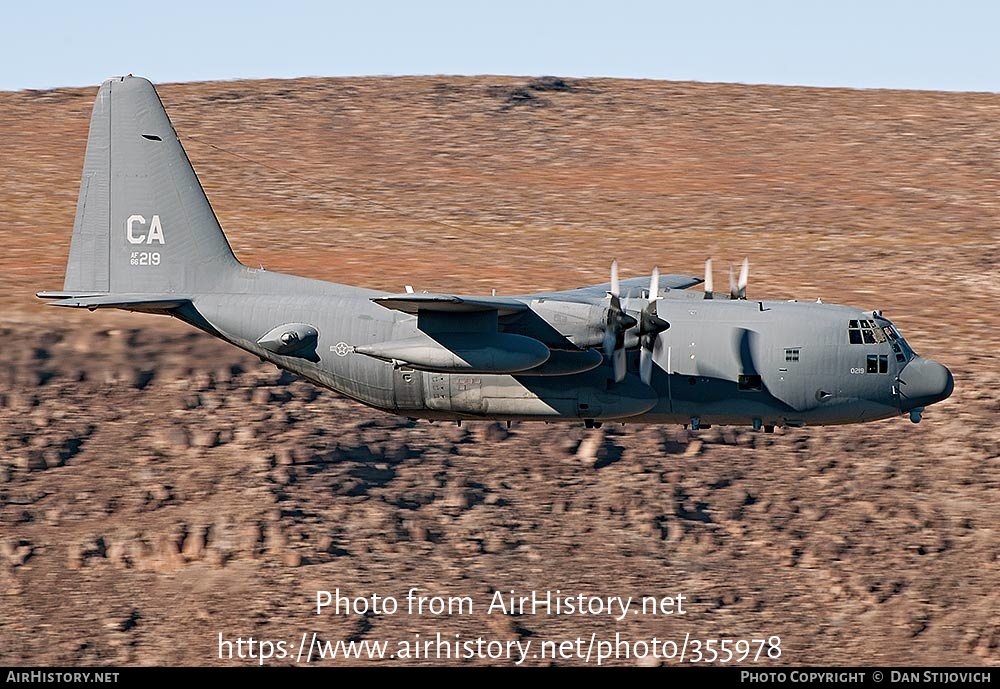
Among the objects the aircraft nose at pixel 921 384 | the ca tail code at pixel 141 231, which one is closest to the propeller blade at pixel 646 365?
the aircraft nose at pixel 921 384

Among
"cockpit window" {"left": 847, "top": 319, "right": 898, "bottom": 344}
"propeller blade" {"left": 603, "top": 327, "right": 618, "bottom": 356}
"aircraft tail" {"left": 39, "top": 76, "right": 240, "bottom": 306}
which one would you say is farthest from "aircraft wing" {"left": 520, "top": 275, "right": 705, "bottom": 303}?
"aircraft tail" {"left": 39, "top": 76, "right": 240, "bottom": 306}

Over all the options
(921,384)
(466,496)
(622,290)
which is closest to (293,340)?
(622,290)

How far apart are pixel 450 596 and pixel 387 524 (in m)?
3.03

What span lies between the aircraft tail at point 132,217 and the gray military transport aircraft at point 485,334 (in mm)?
34

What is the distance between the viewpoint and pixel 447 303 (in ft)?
81.4

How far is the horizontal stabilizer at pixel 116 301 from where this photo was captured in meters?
28.6

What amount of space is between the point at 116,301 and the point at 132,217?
106 inches

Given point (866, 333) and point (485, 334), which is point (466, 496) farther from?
point (866, 333)

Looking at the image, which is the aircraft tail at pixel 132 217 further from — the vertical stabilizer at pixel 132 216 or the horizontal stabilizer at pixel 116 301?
the horizontal stabilizer at pixel 116 301

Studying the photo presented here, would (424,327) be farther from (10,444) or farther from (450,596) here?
(10,444)

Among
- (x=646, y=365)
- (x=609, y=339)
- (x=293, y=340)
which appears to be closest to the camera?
(x=609, y=339)

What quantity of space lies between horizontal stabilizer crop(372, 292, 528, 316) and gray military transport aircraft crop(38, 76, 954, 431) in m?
0.05
